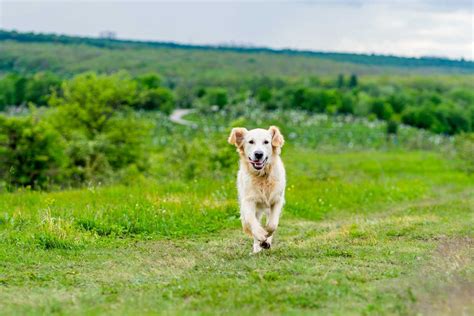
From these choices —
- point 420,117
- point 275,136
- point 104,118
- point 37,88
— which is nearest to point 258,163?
point 275,136

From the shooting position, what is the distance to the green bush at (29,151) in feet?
132

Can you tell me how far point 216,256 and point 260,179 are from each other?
155 centimetres

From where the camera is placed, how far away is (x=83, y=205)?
52.8 ft

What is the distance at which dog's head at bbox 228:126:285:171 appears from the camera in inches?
458

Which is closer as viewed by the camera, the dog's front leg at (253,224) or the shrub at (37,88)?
the dog's front leg at (253,224)

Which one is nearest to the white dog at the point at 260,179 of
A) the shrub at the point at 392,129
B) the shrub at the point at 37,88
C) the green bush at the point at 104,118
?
the green bush at the point at 104,118

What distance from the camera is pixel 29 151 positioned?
4100 cm

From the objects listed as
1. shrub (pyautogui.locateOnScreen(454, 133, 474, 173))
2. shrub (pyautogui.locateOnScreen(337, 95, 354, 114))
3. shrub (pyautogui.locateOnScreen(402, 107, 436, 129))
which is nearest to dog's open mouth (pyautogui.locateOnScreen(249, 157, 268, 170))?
shrub (pyautogui.locateOnScreen(454, 133, 474, 173))

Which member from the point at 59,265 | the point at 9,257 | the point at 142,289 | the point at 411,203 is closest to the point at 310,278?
the point at 142,289

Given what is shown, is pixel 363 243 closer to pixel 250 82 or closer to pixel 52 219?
pixel 52 219

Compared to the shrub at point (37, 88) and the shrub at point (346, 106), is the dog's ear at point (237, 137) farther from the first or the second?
the shrub at point (346, 106)

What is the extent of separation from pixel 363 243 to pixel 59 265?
18.0 ft

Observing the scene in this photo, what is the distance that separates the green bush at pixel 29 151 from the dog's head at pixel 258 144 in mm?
29641

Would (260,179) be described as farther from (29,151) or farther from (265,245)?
(29,151)
